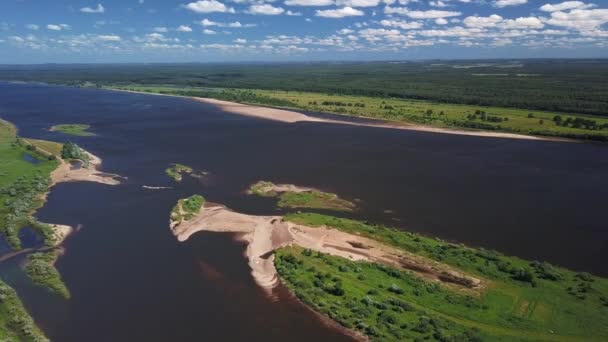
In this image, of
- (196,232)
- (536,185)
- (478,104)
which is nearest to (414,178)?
(536,185)

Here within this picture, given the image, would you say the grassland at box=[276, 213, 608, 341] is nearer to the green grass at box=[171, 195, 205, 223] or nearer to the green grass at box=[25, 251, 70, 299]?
the green grass at box=[171, 195, 205, 223]

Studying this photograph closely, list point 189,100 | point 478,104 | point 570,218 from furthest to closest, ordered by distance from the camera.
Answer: point 189,100
point 478,104
point 570,218

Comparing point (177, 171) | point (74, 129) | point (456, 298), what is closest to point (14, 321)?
point (456, 298)

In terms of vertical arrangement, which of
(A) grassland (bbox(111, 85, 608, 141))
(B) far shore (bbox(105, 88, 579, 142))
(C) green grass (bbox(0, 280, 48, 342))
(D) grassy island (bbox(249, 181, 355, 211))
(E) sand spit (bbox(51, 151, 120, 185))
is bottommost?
(C) green grass (bbox(0, 280, 48, 342))

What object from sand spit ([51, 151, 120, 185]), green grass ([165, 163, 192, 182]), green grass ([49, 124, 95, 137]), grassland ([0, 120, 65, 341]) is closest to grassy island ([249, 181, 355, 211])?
green grass ([165, 163, 192, 182])

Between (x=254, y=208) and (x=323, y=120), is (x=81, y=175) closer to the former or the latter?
(x=254, y=208)

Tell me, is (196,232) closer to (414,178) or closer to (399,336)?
(399,336)
